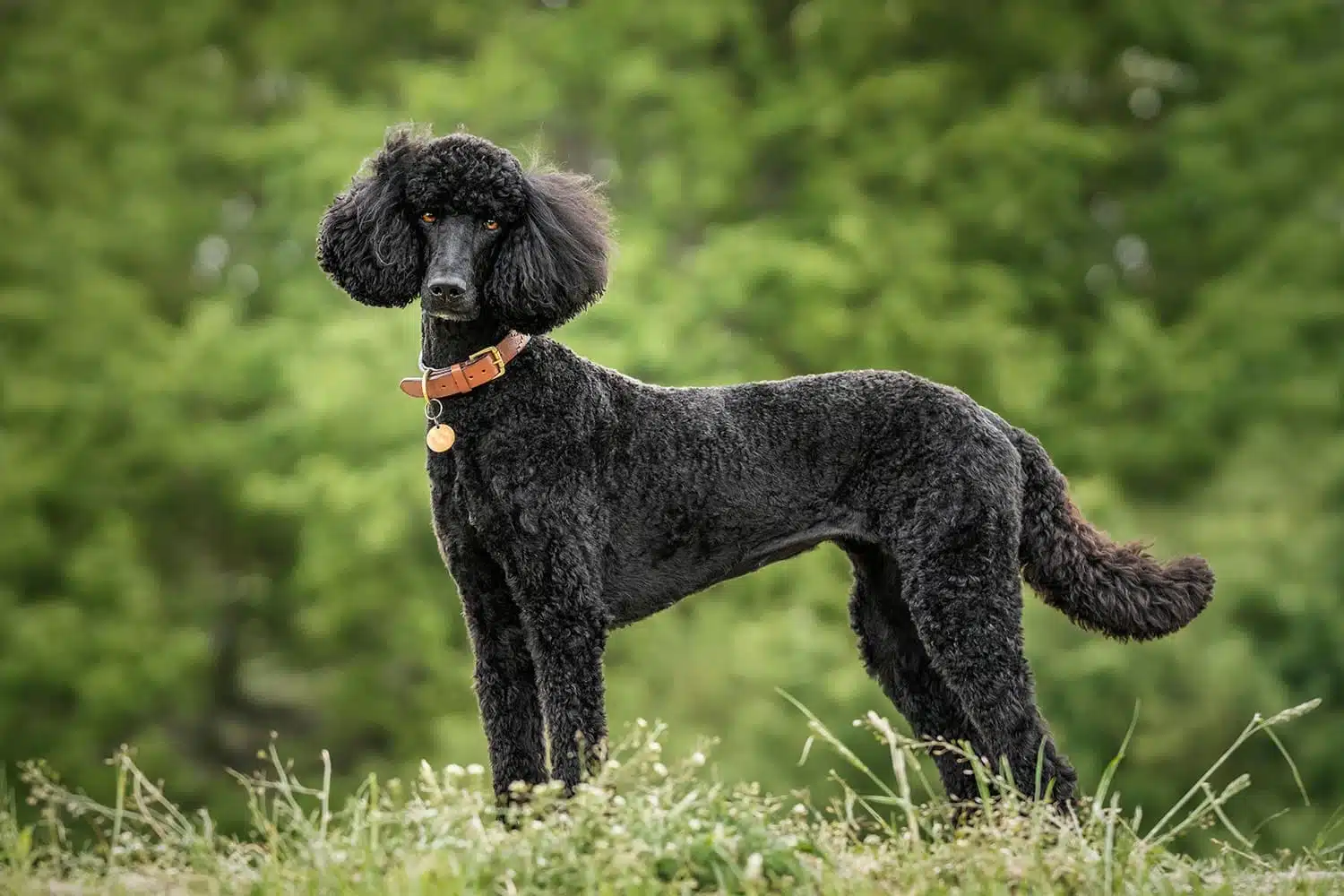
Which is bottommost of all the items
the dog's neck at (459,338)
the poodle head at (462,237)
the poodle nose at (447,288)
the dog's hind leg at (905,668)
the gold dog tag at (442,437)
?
the dog's hind leg at (905,668)

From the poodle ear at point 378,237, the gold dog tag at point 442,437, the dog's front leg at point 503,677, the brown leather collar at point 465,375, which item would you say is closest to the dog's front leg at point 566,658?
the dog's front leg at point 503,677

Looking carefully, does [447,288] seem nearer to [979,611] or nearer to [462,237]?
[462,237]

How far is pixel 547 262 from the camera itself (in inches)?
141

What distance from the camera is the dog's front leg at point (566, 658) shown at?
3484mm

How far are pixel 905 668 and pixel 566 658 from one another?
3.51ft

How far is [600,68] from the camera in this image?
11.8 metres

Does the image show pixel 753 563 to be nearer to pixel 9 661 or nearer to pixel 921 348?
pixel 921 348

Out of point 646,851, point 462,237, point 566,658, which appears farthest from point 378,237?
point 646,851

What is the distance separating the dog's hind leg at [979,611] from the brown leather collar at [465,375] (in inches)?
46.5

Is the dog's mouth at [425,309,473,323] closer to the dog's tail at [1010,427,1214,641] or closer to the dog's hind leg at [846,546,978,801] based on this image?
the dog's hind leg at [846,546,978,801]

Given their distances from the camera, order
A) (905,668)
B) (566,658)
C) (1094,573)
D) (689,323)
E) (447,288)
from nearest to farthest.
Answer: (447,288)
(566,658)
(1094,573)
(905,668)
(689,323)

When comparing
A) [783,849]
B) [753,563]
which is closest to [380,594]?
[753,563]

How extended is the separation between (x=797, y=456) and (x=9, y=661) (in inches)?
370

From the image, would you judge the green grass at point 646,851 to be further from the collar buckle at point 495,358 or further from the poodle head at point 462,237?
the poodle head at point 462,237
